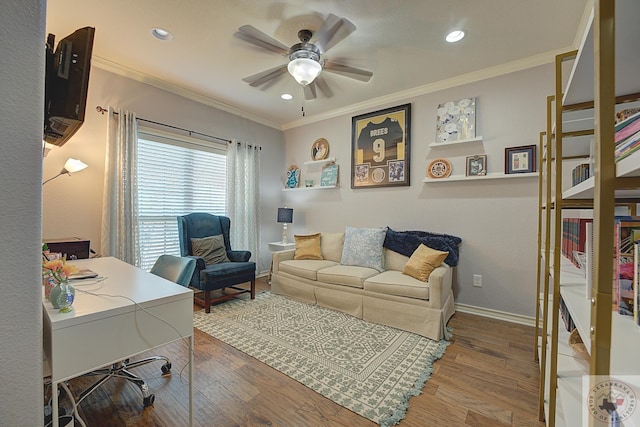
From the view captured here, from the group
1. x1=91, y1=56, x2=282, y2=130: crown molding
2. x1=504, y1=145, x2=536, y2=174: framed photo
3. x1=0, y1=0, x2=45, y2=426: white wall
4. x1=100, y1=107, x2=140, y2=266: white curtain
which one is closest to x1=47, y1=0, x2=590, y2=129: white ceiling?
x1=91, y1=56, x2=282, y2=130: crown molding

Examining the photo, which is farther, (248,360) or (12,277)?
(248,360)

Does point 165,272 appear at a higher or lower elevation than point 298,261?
higher

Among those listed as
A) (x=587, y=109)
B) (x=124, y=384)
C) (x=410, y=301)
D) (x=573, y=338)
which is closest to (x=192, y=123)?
(x=124, y=384)

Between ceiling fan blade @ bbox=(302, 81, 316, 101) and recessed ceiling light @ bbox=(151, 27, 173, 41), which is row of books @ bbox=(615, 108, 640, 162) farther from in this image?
recessed ceiling light @ bbox=(151, 27, 173, 41)

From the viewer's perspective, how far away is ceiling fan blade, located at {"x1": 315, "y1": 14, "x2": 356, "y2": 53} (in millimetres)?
1758

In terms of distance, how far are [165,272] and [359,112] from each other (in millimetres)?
3250

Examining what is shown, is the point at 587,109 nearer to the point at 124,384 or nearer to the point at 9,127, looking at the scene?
the point at 9,127

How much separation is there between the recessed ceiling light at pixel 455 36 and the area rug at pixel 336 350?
270 centimetres

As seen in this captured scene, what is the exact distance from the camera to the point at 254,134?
4.43m

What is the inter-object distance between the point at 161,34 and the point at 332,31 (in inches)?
64.0

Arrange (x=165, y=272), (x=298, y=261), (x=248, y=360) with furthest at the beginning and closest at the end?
1. (x=298, y=261)
2. (x=248, y=360)
3. (x=165, y=272)

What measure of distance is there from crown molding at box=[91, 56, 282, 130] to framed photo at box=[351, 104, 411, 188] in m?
1.79

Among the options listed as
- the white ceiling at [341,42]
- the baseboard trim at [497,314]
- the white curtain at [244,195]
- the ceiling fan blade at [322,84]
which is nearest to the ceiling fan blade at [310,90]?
the ceiling fan blade at [322,84]

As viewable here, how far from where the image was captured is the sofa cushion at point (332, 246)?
12.1 feet
